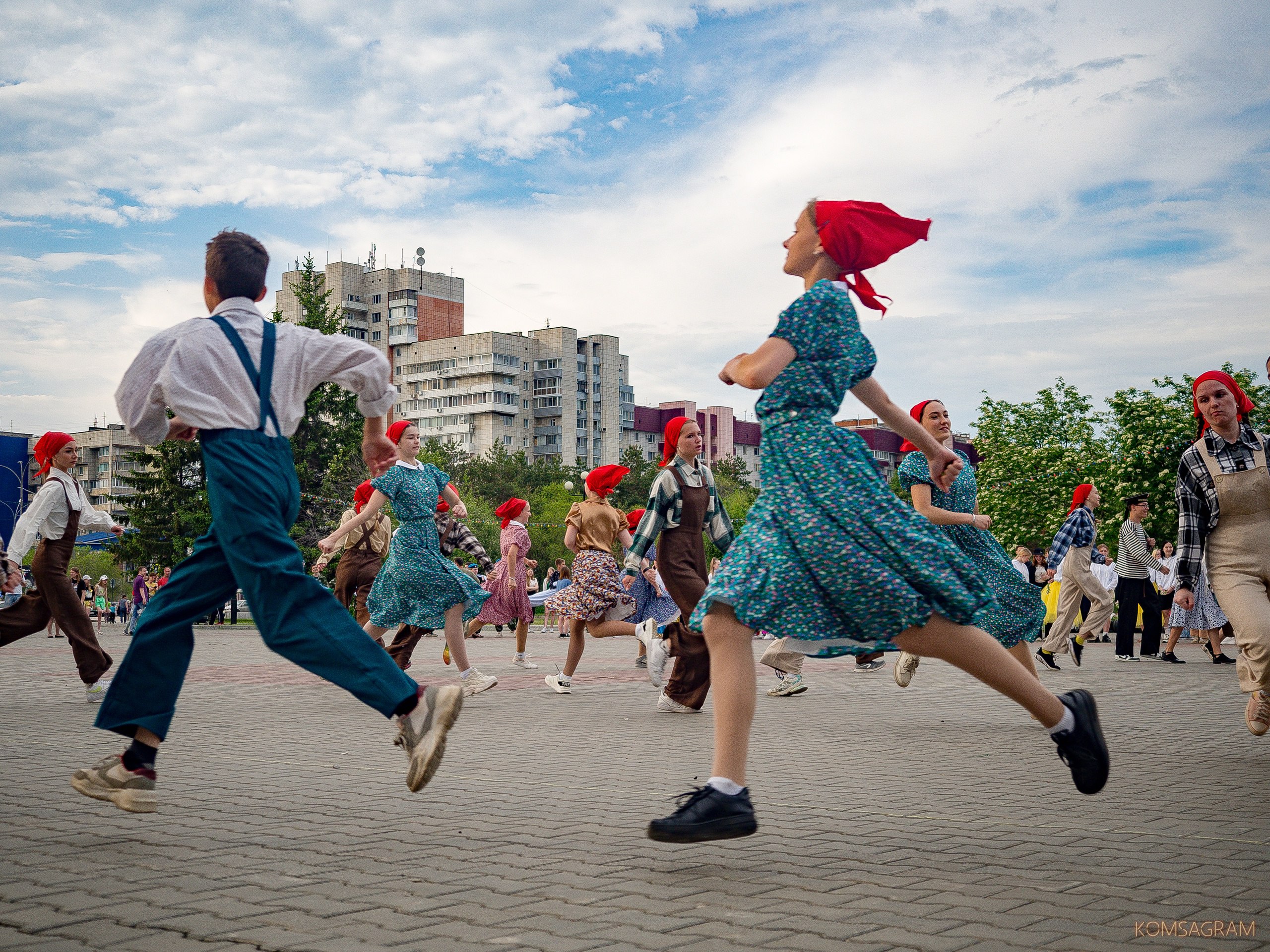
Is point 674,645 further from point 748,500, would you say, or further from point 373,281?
point 373,281

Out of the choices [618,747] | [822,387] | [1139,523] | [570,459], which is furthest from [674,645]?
[570,459]

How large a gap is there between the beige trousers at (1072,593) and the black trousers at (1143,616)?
98cm

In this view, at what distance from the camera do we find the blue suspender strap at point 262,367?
4.39 metres

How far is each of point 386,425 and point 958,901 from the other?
288 cm

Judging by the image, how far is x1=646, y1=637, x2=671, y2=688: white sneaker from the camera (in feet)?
34.9

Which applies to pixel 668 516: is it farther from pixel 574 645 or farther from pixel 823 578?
pixel 823 578

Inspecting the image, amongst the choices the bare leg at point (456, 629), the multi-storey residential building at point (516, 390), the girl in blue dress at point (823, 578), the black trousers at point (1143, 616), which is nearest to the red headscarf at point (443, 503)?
the bare leg at point (456, 629)

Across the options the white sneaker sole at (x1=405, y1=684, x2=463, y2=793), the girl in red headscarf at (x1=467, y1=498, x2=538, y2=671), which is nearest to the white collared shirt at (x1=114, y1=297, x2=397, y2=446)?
the white sneaker sole at (x1=405, y1=684, x2=463, y2=793)

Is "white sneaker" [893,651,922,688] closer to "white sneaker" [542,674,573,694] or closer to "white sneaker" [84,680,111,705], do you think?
"white sneaker" [542,674,573,694]

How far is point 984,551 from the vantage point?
834cm

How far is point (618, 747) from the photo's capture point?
7.07 m

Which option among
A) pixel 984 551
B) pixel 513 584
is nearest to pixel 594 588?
pixel 984 551

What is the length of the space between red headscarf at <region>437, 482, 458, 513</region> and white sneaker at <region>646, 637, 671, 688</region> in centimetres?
228

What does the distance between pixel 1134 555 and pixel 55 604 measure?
1524 centimetres
